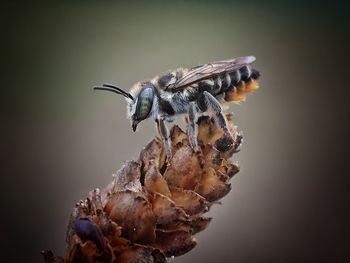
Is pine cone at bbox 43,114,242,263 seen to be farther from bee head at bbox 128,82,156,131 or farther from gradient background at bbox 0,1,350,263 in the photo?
gradient background at bbox 0,1,350,263

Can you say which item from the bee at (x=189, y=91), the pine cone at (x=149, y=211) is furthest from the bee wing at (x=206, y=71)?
the pine cone at (x=149, y=211)

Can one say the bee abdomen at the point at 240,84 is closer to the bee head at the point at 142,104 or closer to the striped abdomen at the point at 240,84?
the striped abdomen at the point at 240,84

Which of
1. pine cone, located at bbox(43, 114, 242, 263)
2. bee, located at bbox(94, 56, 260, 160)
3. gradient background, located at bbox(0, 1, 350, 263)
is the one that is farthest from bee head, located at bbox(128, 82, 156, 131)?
gradient background, located at bbox(0, 1, 350, 263)

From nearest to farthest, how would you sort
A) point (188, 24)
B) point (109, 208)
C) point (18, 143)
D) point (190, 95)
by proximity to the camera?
point (109, 208) < point (190, 95) < point (18, 143) < point (188, 24)

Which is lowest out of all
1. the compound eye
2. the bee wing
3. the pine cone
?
the pine cone

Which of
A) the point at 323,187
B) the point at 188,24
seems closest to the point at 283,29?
the point at 188,24

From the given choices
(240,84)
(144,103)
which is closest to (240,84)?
(240,84)

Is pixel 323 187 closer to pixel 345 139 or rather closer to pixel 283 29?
Result: pixel 345 139
